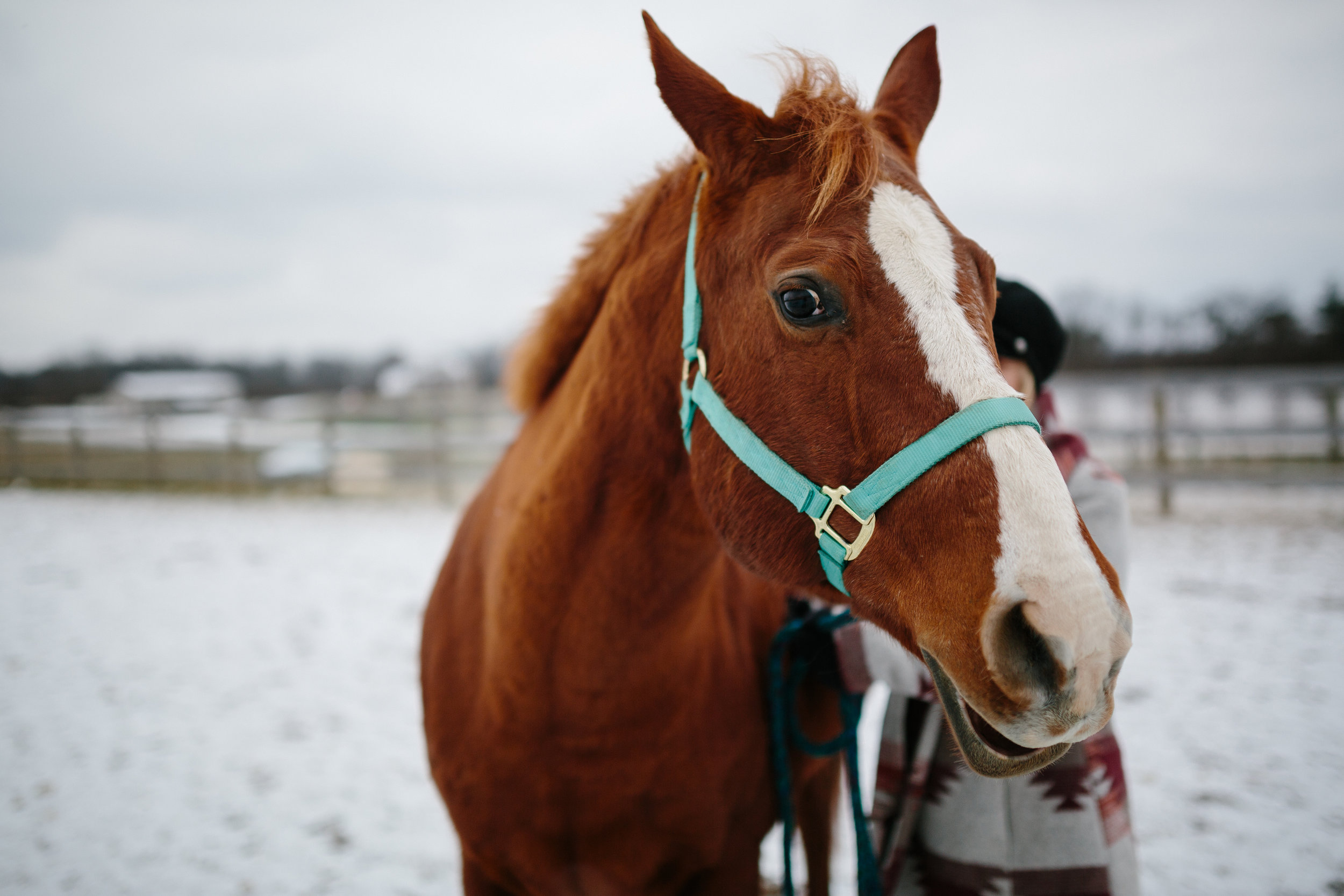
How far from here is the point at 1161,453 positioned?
855 centimetres

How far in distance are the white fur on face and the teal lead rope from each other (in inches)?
35.1

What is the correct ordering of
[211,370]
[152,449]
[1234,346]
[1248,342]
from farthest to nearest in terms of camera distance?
[211,370]
[1234,346]
[1248,342]
[152,449]

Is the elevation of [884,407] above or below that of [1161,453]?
above

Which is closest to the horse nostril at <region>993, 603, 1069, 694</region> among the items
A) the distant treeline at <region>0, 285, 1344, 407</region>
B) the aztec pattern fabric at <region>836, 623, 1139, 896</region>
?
the aztec pattern fabric at <region>836, 623, 1139, 896</region>

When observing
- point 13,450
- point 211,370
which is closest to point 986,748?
point 13,450

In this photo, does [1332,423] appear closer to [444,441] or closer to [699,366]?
[699,366]

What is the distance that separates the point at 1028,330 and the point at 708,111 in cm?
111

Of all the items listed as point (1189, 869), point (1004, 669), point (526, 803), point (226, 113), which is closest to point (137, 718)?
point (526, 803)

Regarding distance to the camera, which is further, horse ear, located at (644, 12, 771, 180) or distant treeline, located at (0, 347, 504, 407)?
distant treeline, located at (0, 347, 504, 407)

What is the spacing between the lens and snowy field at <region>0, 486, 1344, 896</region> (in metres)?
2.86

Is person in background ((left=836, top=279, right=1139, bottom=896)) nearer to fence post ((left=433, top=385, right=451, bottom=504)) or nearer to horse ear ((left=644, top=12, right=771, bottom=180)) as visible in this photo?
horse ear ((left=644, top=12, right=771, bottom=180))

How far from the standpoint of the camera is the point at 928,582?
3.04ft

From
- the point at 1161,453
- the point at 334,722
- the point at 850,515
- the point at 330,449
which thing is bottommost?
the point at 334,722

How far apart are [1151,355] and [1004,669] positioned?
1820cm
